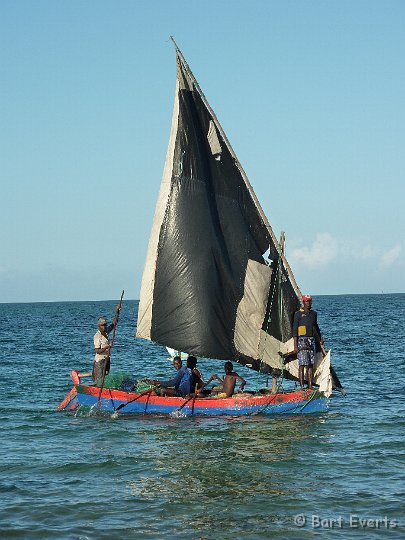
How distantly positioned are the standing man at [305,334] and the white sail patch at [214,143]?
4.27 m

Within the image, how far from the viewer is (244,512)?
13852mm

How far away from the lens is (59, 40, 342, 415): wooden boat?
22188 millimetres

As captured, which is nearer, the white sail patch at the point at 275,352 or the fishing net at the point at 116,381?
the white sail patch at the point at 275,352

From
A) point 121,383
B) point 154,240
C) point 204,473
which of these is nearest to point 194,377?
point 121,383

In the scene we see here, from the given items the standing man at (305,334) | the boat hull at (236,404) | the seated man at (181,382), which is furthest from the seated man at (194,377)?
the standing man at (305,334)

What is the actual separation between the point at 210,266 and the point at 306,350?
10.6 feet

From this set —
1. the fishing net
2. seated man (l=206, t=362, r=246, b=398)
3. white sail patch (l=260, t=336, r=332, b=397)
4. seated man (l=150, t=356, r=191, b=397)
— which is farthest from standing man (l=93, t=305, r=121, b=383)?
white sail patch (l=260, t=336, r=332, b=397)

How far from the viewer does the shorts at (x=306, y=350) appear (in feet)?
70.9

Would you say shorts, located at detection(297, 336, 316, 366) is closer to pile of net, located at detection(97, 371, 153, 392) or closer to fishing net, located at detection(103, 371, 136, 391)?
pile of net, located at detection(97, 371, 153, 392)

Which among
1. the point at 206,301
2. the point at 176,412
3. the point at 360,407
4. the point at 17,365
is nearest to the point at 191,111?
the point at 206,301

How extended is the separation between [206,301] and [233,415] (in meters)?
2.97

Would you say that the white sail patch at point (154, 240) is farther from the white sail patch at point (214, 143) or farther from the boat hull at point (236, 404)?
the boat hull at point (236, 404)

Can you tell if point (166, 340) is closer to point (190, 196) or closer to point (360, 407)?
point (190, 196)

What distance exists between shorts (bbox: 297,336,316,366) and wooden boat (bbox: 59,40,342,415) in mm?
531
